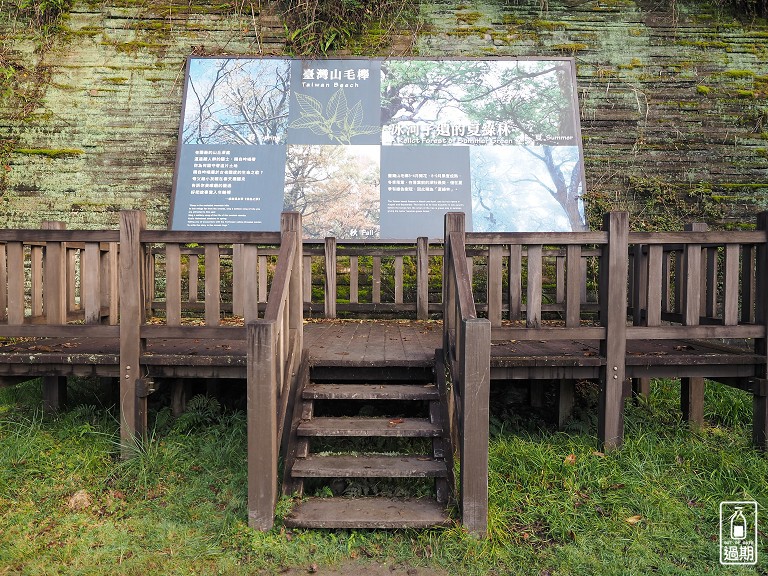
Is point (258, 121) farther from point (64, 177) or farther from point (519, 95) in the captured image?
point (519, 95)

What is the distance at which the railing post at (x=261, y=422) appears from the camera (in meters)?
3.01

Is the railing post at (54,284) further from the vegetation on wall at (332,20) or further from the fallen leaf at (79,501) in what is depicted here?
the vegetation on wall at (332,20)

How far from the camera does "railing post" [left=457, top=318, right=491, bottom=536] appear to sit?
3.00 meters

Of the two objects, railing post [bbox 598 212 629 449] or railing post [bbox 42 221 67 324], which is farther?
railing post [bbox 42 221 67 324]

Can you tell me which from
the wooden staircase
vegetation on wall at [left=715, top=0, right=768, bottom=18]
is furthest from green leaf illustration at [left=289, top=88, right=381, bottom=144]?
vegetation on wall at [left=715, top=0, right=768, bottom=18]

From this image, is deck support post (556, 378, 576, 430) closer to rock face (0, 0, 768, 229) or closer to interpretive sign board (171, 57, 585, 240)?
interpretive sign board (171, 57, 585, 240)

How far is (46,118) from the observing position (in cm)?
763

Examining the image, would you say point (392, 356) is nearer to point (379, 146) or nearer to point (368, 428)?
point (368, 428)

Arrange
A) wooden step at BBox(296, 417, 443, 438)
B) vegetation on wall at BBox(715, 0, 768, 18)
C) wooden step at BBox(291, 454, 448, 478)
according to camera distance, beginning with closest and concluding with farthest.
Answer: wooden step at BBox(291, 454, 448, 478), wooden step at BBox(296, 417, 443, 438), vegetation on wall at BBox(715, 0, 768, 18)

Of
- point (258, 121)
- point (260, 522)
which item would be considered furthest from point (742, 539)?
point (258, 121)

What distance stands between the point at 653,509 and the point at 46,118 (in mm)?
9017

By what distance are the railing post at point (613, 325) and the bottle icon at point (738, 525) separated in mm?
830

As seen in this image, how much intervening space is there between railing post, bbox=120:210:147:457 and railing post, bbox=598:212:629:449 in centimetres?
340

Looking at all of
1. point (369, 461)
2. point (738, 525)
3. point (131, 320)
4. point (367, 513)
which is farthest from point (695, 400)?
point (131, 320)
